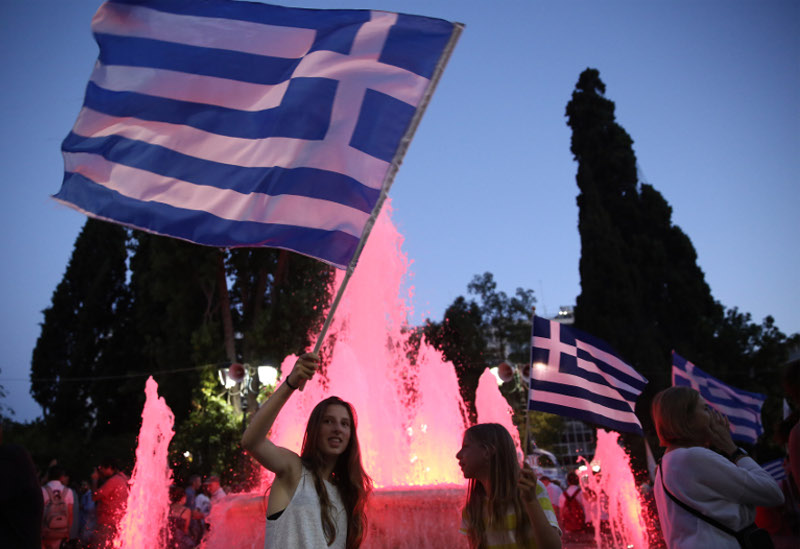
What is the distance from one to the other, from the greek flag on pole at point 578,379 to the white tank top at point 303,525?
10.9ft

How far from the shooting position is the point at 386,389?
12.2 metres

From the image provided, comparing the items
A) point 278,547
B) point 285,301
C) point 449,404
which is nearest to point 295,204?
point 278,547

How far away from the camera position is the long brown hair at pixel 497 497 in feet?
9.06

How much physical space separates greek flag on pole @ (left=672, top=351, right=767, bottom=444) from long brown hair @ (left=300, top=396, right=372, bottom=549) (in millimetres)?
10510

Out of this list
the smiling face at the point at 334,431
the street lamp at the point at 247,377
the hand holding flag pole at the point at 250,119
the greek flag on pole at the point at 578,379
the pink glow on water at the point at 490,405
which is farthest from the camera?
the street lamp at the point at 247,377

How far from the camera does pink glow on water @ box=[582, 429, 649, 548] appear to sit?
10992mm

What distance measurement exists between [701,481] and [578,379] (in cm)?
326

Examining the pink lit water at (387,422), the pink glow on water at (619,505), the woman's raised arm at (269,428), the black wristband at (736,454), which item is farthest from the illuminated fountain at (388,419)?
the pink glow on water at (619,505)

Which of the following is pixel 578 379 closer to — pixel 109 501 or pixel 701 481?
pixel 701 481

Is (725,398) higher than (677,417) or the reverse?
higher

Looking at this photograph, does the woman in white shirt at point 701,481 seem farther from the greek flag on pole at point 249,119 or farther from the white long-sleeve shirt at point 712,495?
the greek flag on pole at point 249,119

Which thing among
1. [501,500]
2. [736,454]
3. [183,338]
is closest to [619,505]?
[736,454]

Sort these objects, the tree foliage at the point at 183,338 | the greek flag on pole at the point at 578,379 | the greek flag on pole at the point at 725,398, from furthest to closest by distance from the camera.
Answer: the tree foliage at the point at 183,338 < the greek flag on pole at the point at 725,398 < the greek flag on pole at the point at 578,379

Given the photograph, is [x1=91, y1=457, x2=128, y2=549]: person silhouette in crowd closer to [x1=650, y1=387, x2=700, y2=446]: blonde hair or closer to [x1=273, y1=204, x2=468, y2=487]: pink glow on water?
[x1=273, y1=204, x2=468, y2=487]: pink glow on water
